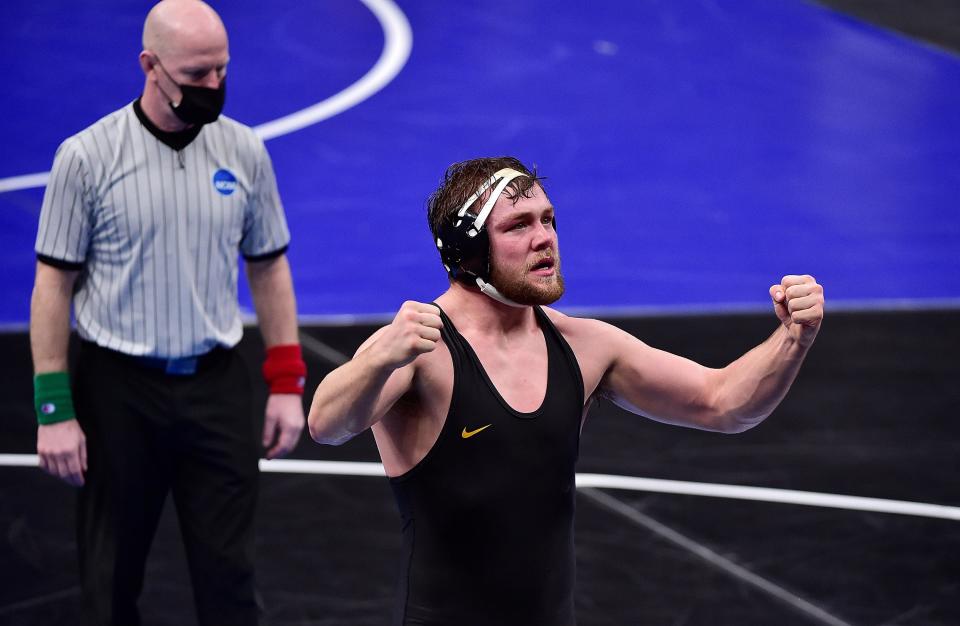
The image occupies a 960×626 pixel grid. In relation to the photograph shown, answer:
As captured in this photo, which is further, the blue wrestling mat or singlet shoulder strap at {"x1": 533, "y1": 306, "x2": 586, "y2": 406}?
the blue wrestling mat

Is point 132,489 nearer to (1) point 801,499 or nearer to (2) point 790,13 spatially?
(1) point 801,499

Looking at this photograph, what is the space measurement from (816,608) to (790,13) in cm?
1228

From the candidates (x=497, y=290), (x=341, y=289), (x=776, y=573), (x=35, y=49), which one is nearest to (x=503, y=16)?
(x=35, y=49)

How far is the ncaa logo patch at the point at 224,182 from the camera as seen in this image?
16.7ft

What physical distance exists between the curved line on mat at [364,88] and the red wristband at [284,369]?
7.19 meters

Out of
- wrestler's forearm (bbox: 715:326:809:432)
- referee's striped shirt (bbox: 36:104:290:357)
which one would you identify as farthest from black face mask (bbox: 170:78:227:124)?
wrestler's forearm (bbox: 715:326:809:432)

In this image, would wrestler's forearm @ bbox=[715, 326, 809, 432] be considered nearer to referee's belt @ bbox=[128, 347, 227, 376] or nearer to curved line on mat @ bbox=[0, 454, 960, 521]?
referee's belt @ bbox=[128, 347, 227, 376]

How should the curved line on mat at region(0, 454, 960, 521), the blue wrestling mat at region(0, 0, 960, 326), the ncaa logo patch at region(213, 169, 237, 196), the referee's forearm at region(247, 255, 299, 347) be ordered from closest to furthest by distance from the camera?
the ncaa logo patch at region(213, 169, 237, 196)
the referee's forearm at region(247, 255, 299, 347)
the curved line on mat at region(0, 454, 960, 521)
the blue wrestling mat at region(0, 0, 960, 326)

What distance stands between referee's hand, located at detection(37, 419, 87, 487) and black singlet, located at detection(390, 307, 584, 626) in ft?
5.54

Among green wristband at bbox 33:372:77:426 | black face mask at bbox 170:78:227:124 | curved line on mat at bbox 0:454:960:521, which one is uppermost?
black face mask at bbox 170:78:227:124

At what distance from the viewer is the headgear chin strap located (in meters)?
3.68

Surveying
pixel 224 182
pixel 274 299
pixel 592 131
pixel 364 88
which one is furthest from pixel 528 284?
pixel 364 88

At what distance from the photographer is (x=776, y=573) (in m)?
6.46

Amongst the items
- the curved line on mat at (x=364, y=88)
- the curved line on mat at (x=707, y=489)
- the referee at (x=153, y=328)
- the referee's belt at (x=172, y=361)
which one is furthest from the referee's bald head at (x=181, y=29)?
the curved line on mat at (x=364, y=88)
